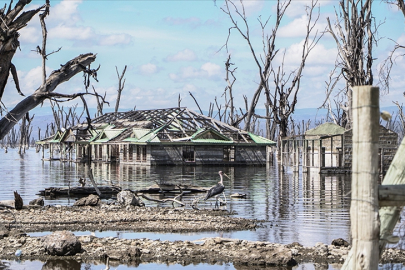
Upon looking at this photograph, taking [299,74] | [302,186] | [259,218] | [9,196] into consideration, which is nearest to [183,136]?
[299,74]

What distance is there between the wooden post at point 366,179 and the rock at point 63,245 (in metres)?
7.78

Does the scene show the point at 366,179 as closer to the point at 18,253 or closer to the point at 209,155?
the point at 18,253

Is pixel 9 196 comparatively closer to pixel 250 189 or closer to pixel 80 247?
pixel 250 189

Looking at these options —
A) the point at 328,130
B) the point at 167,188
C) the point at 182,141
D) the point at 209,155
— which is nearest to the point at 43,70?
the point at 167,188

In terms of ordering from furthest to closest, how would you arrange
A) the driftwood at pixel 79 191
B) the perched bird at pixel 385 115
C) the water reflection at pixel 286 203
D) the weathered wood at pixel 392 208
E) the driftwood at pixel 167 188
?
1. the driftwood at pixel 167 188
2. the driftwood at pixel 79 191
3. the water reflection at pixel 286 203
4. the perched bird at pixel 385 115
5. the weathered wood at pixel 392 208

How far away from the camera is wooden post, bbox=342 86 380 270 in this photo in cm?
568

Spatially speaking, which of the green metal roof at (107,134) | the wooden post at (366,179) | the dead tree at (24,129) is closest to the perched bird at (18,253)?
the dead tree at (24,129)

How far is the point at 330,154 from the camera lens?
1721 inches

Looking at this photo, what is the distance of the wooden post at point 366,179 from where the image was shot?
5684 millimetres

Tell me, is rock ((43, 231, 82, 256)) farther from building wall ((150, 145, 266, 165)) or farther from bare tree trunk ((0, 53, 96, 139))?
building wall ((150, 145, 266, 165))

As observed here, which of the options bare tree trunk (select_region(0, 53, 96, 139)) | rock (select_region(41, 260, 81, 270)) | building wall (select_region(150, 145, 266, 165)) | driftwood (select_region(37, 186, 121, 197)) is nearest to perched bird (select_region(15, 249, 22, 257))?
rock (select_region(41, 260, 81, 270))

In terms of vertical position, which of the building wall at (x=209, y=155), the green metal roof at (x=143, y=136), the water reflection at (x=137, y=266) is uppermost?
the green metal roof at (x=143, y=136)

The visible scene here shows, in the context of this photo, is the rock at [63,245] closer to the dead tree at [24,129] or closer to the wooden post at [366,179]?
the dead tree at [24,129]

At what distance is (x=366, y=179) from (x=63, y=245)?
318 inches
